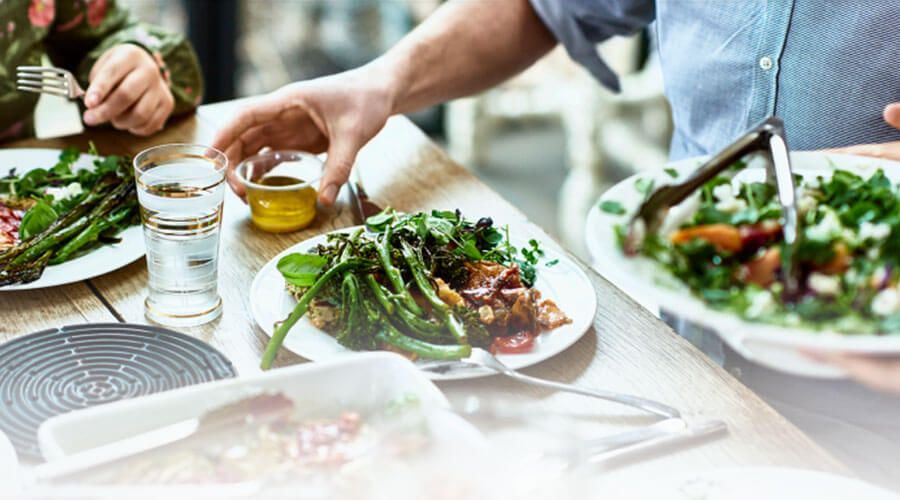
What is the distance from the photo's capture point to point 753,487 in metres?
0.97

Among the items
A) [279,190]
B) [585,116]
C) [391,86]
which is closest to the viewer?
[279,190]

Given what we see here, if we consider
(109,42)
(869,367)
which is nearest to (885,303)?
(869,367)

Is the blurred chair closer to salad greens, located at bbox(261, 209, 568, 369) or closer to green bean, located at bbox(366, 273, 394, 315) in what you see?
salad greens, located at bbox(261, 209, 568, 369)

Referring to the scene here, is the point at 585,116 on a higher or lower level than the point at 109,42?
lower

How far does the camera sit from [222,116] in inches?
77.1

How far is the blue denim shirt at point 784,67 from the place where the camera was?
1490 mm

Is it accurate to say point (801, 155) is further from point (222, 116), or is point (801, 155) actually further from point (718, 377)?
point (222, 116)

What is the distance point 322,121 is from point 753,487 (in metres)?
0.96

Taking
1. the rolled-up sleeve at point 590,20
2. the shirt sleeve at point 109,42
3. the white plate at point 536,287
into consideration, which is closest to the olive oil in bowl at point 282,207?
the white plate at point 536,287

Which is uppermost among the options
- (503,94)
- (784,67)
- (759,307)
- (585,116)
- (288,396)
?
(759,307)

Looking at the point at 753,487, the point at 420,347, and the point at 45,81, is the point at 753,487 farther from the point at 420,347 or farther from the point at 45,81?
the point at 45,81

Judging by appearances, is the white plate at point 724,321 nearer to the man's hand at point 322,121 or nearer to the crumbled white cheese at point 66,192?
the man's hand at point 322,121

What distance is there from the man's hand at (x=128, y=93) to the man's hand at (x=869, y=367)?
4.33 feet

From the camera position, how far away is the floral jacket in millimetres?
1809
